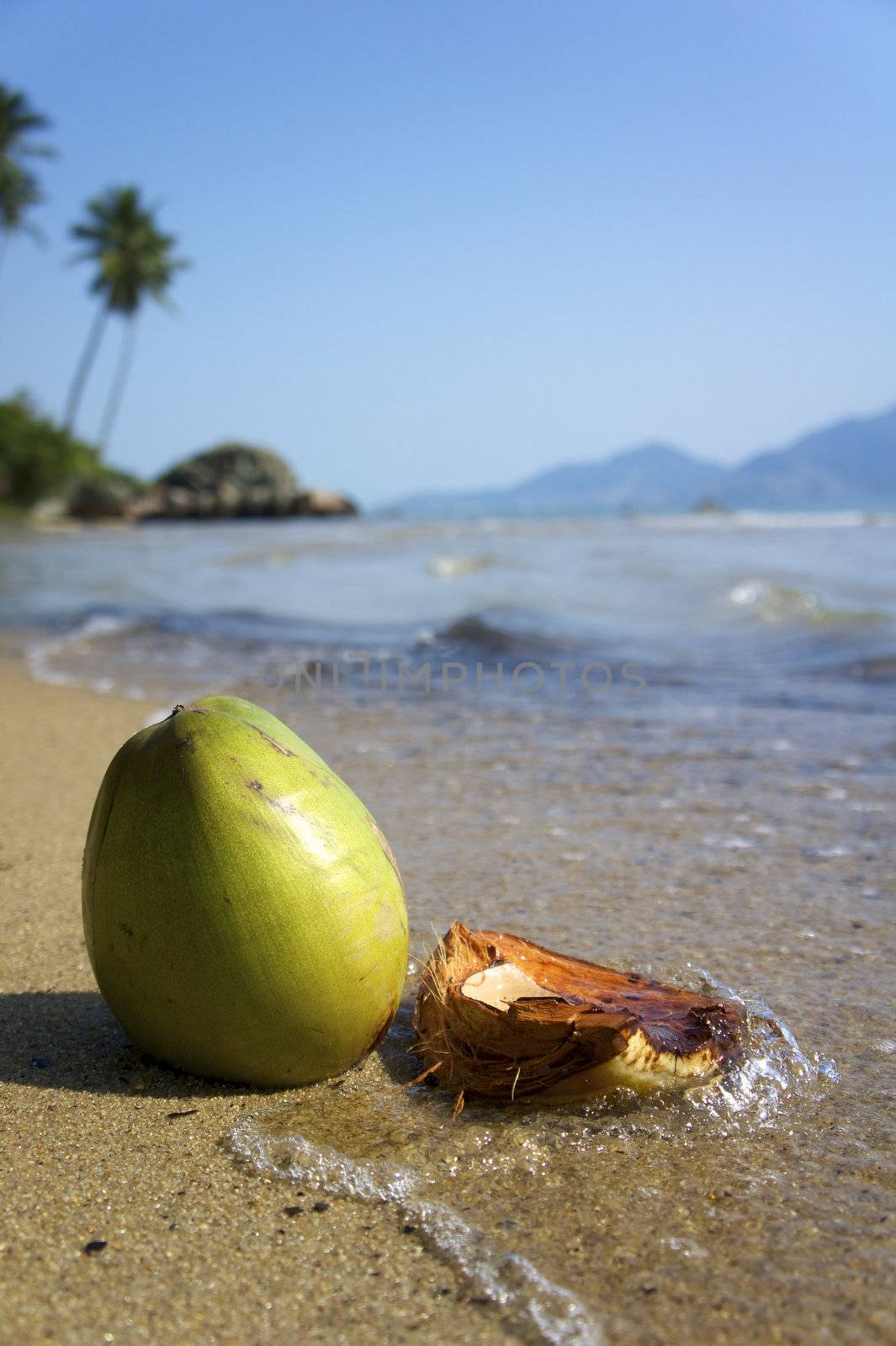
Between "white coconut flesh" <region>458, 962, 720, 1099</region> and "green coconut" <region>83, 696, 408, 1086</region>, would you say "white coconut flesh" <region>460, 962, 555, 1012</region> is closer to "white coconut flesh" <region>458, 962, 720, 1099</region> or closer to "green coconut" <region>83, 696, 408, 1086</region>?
"white coconut flesh" <region>458, 962, 720, 1099</region>

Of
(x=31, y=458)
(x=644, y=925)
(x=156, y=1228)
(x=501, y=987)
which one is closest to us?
(x=156, y=1228)

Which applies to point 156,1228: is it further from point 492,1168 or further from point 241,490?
point 241,490

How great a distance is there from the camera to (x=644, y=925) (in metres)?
2.57

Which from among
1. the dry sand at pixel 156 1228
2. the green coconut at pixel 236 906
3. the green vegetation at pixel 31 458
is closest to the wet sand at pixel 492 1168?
the dry sand at pixel 156 1228

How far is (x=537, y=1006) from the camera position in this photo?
170cm

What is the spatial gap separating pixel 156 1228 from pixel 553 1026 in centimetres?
63

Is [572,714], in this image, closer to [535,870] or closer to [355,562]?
[535,870]

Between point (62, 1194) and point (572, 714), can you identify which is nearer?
point (62, 1194)

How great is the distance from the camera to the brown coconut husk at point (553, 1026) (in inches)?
66.2

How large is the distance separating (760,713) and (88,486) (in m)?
43.8

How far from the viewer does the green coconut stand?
1623mm

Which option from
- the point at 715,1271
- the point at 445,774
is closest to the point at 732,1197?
the point at 715,1271

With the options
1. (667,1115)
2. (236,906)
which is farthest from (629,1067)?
(236,906)

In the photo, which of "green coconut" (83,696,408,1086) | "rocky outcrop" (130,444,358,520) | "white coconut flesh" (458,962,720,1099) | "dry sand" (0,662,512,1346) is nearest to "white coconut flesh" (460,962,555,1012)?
"white coconut flesh" (458,962,720,1099)
